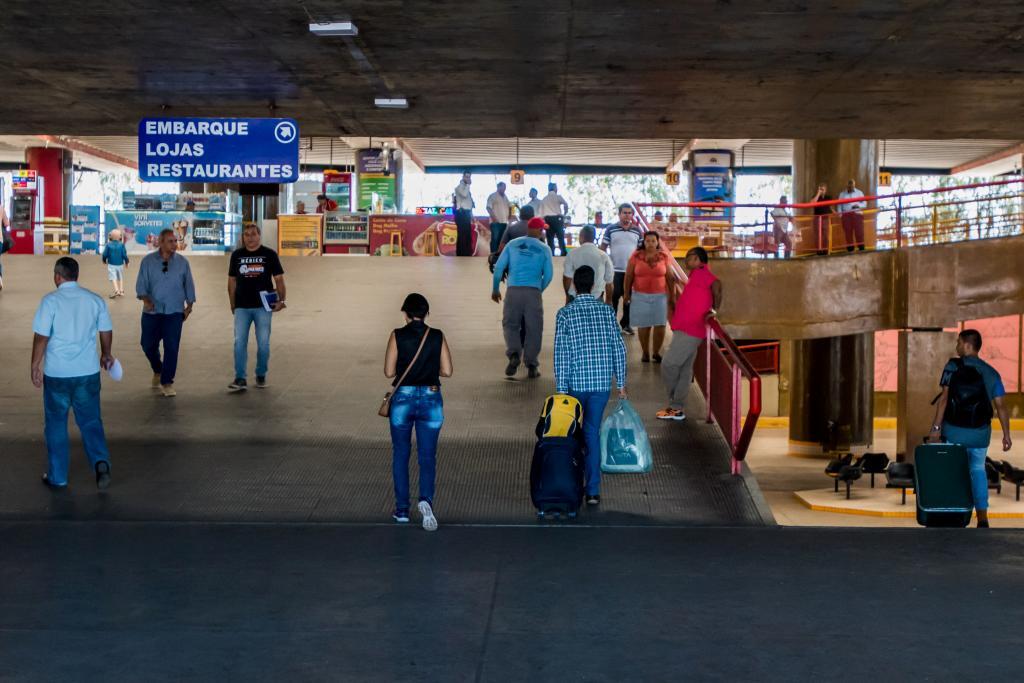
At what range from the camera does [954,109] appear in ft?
52.9

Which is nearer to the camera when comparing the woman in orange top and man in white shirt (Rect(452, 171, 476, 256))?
the woman in orange top

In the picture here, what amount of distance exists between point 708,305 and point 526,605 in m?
6.14

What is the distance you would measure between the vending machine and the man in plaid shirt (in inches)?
1458

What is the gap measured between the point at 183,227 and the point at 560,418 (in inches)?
1072

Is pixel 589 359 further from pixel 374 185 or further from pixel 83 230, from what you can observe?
pixel 374 185

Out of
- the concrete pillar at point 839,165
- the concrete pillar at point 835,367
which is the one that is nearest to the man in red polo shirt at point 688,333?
the concrete pillar at point 839,165

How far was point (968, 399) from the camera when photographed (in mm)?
10602

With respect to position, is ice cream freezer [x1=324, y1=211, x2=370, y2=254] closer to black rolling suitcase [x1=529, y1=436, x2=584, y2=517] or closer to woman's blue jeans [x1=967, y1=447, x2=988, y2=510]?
woman's blue jeans [x1=967, y1=447, x2=988, y2=510]

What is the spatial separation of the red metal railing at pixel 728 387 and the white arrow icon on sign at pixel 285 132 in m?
5.76

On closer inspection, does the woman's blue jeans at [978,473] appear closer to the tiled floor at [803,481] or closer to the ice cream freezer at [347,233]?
the tiled floor at [803,481]

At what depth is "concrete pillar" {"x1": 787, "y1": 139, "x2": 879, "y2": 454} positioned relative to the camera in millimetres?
27312

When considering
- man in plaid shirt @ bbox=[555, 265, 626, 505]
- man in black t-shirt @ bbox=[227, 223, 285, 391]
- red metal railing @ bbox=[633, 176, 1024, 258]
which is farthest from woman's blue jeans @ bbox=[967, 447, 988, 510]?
red metal railing @ bbox=[633, 176, 1024, 258]

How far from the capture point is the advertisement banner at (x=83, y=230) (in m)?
39.2

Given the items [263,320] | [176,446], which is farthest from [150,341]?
[176,446]
